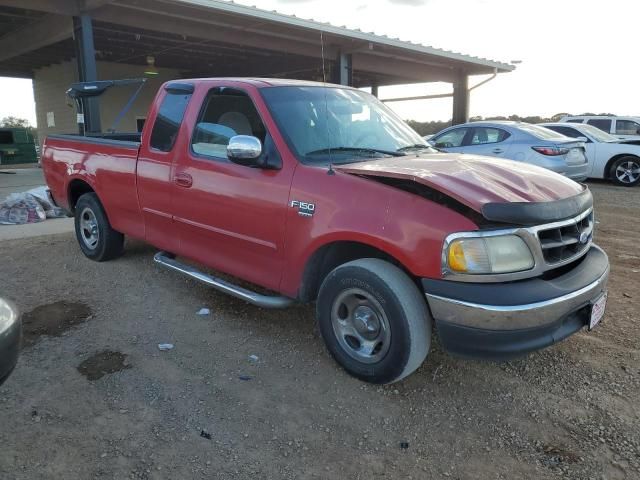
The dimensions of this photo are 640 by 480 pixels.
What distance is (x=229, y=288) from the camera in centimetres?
388

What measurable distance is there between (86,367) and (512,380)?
110 inches

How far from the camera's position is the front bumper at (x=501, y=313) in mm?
2636

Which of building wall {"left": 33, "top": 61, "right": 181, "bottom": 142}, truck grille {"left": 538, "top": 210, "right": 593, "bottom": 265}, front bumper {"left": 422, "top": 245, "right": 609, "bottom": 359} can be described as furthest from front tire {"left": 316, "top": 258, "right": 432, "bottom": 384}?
building wall {"left": 33, "top": 61, "right": 181, "bottom": 142}

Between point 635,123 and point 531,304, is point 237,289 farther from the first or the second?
point 635,123

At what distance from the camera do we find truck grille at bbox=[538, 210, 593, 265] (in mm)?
2865

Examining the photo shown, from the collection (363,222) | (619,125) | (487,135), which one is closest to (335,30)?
(487,135)

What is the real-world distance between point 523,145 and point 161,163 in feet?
25.4

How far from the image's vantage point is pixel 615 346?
3682 millimetres

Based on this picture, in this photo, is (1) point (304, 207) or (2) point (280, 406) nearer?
(2) point (280, 406)

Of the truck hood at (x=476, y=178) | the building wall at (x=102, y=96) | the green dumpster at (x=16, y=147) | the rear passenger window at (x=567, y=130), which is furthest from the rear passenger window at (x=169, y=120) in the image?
the green dumpster at (x=16, y=147)

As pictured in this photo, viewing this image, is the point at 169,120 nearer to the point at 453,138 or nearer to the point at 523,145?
the point at 523,145

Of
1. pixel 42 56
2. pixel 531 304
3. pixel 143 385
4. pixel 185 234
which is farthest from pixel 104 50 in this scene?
pixel 531 304

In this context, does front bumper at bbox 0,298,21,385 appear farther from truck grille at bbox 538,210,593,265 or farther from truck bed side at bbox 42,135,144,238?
truck grille at bbox 538,210,593,265

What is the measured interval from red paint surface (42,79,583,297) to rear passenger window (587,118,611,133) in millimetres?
14472
